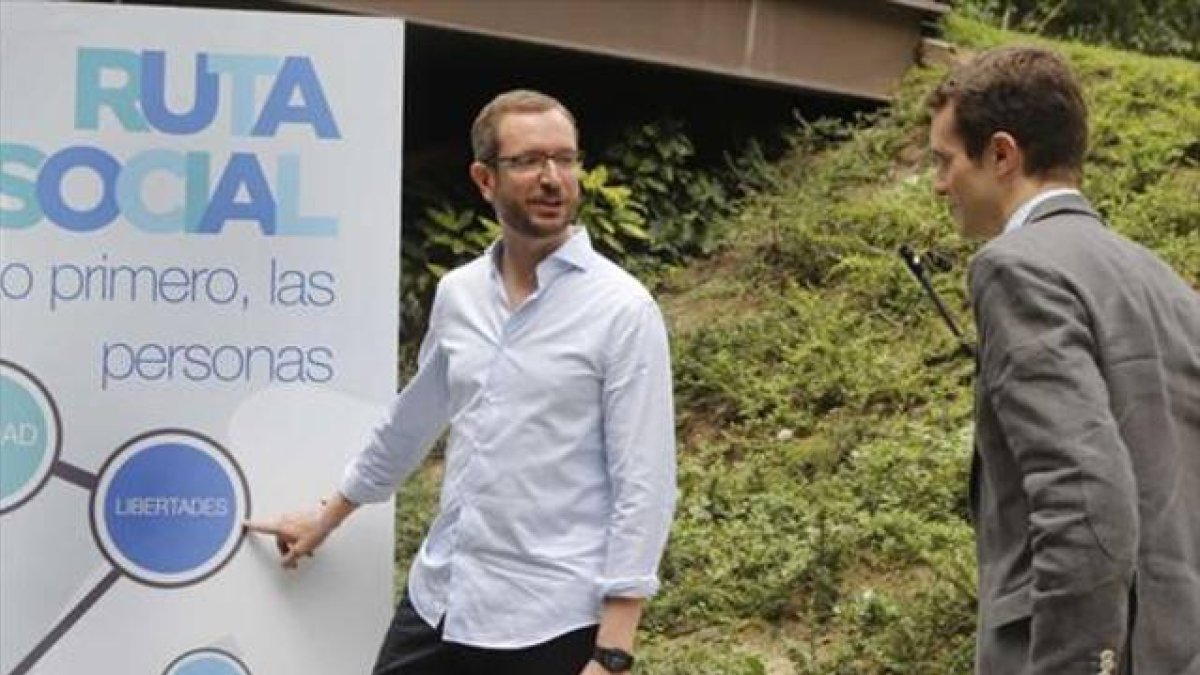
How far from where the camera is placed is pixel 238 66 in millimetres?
4117

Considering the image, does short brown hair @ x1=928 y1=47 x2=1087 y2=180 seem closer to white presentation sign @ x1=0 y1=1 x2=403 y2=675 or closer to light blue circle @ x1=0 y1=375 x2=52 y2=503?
white presentation sign @ x1=0 y1=1 x2=403 y2=675

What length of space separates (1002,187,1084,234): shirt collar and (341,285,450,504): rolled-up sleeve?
130 cm

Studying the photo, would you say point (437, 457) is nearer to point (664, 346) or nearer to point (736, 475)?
point (736, 475)

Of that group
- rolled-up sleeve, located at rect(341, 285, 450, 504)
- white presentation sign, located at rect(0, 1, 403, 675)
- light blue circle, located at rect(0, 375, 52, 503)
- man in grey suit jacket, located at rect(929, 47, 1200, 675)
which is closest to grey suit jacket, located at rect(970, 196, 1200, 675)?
man in grey suit jacket, located at rect(929, 47, 1200, 675)

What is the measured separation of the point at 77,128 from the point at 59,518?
2.66ft

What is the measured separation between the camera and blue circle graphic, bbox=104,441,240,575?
412cm

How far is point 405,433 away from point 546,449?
1.76ft

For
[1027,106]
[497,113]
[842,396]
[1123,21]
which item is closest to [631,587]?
[497,113]

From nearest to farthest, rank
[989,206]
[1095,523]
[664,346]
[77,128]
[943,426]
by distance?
[1095,523] < [989,206] < [664,346] < [77,128] < [943,426]

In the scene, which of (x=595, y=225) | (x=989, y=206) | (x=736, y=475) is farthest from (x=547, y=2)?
(x=989, y=206)

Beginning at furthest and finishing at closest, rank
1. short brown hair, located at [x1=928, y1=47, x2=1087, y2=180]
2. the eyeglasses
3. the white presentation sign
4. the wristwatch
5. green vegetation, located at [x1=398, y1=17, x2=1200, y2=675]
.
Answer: green vegetation, located at [x1=398, y1=17, x2=1200, y2=675]
the white presentation sign
the eyeglasses
the wristwatch
short brown hair, located at [x1=928, y1=47, x2=1087, y2=180]

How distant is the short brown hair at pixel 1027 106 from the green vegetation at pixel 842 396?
2.78m

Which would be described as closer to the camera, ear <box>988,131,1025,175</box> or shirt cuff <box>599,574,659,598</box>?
ear <box>988,131,1025,175</box>

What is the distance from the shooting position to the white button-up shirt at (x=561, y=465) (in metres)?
3.45
